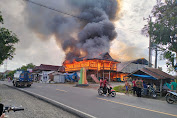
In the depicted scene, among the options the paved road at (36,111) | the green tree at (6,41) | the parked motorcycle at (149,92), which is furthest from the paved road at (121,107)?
the green tree at (6,41)

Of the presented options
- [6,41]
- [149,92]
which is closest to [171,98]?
[149,92]

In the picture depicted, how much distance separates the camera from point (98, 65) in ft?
141

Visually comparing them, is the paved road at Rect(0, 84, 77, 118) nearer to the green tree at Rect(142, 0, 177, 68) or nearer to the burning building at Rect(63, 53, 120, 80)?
the green tree at Rect(142, 0, 177, 68)

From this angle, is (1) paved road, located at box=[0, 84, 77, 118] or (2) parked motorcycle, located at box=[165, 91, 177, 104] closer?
(1) paved road, located at box=[0, 84, 77, 118]

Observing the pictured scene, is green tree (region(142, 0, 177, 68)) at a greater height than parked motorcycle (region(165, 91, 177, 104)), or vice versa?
green tree (region(142, 0, 177, 68))

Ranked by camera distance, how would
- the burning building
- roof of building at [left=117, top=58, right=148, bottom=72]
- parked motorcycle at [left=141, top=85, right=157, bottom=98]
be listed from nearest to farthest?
1. parked motorcycle at [left=141, top=85, right=157, bottom=98]
2. the burning building
3. roof of building at [left=117, top=58, right=148, bottom=72]

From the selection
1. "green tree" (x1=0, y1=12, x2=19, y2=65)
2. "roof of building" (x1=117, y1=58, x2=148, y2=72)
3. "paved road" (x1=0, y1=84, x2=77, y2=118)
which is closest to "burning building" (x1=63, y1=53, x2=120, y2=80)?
"roof of building" (x1=117, y1=58, x2=148, y2=72)

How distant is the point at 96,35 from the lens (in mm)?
48531

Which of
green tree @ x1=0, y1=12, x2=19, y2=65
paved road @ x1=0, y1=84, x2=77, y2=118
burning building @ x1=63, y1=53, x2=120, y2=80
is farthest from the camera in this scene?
burning building @ x1=63, y1=53, x2=120, y2=80

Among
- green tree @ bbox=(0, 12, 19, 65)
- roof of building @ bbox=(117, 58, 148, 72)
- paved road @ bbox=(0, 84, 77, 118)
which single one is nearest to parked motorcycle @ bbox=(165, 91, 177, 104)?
paved road @ bbox=(0, 84, 77, 118)

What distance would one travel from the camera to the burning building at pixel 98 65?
137 ft

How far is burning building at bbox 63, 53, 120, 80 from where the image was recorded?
137 ft

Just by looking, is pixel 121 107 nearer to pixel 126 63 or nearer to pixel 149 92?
pixel 149 92

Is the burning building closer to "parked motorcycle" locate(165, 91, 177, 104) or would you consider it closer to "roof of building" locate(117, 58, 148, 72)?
"roof of building" locate(117, 58, 148, 72)
